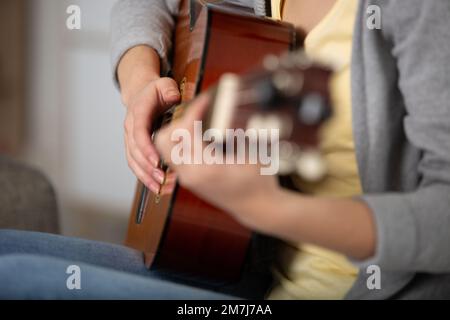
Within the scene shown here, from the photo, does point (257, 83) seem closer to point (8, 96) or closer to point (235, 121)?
point (235, 121)

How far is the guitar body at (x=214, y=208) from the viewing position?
2.20 ft

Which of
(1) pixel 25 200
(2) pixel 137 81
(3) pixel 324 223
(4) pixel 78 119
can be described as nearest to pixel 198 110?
(3) pixel 324 223

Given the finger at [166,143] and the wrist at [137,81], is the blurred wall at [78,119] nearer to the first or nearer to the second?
the wrist at [137,81]

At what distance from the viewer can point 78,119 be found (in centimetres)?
192

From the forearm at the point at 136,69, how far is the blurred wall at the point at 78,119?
870 millimetres

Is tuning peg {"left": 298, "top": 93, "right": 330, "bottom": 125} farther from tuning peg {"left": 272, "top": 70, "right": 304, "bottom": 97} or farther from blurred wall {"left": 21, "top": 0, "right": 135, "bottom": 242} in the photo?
blurred wall {"left": 21, "top": 0, "right": 135, "bottom": 242}

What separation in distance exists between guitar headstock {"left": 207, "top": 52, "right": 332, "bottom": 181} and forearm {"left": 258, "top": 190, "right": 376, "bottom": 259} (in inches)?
2.0

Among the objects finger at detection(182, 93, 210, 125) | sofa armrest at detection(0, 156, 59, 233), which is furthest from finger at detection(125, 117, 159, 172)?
sofa armrest at detection(0, 156, 59, 233)

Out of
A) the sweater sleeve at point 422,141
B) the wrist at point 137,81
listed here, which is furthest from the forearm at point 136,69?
the sweater sleeve at point 422,141

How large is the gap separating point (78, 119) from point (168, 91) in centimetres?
118

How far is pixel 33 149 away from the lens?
207 centimetres
